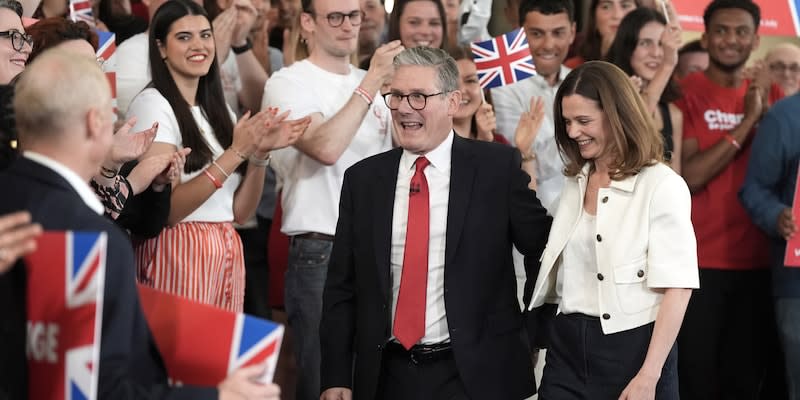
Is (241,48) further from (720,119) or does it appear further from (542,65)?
(720,119)

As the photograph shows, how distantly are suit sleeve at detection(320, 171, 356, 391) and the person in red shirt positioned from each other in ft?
8.17

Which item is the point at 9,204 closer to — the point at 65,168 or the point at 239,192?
the point at 65,168

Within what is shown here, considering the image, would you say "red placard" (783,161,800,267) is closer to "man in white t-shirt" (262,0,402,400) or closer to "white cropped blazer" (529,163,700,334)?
"white cropped blazer" (529,163,700,334)

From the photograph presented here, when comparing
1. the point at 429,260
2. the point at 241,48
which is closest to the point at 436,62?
the point at 429,260

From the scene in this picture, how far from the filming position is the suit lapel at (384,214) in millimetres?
3836

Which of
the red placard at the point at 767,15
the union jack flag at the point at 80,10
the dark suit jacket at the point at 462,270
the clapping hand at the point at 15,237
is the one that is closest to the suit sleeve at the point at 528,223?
the dark suit jacket at the point at 462,270

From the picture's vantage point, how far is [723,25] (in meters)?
6.11

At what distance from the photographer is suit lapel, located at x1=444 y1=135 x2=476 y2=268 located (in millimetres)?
3809

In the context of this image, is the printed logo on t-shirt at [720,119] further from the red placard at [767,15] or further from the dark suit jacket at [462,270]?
the dark suit jacket at [462,270]

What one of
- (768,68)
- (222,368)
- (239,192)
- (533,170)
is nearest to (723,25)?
(768,68)

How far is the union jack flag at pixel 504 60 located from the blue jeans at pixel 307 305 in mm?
1229

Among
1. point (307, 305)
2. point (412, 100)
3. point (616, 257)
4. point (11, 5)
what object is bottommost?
point (307, 305)

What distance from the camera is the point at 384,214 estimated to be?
3883 mm

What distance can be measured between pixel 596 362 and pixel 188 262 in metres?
1.59
